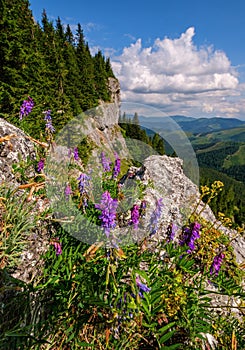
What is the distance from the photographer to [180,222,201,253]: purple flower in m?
2.88

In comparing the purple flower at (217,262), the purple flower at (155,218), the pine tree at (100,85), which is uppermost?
the pine tree at (100,85)

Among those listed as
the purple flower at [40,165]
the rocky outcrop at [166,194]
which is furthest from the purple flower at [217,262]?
the purple flower at [40,165]

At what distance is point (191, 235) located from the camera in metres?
2.91

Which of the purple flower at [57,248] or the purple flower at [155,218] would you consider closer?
the purple flower at [57,248]

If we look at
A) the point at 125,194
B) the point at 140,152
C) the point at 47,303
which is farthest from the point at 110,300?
the point at 140,152

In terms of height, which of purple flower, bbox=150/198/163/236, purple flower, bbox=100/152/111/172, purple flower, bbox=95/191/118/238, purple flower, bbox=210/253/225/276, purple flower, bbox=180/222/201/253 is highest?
purple flower, bbox=100/152/111/172

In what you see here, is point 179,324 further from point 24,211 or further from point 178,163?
point 178,163

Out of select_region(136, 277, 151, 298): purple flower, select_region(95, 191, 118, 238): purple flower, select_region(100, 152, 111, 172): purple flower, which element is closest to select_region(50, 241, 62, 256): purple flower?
select_region(95, 191, 118, 238): purple flower

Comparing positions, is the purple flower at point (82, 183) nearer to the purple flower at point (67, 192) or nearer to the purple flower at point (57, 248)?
the purple flower at point (67, 192)

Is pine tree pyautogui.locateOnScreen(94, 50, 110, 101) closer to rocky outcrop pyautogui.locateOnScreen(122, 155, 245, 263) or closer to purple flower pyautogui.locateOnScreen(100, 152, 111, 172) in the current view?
rocky outcrop pyautogui.locateOnScreen(122, 155, 245, 263)

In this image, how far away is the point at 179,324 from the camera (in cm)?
221

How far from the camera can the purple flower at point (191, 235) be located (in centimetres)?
288

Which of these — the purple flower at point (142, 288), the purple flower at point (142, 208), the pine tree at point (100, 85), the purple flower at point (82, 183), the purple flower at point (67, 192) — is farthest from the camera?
the pine tree at point (100, 85)

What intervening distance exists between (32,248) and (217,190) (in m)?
2.32
